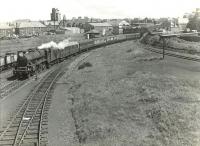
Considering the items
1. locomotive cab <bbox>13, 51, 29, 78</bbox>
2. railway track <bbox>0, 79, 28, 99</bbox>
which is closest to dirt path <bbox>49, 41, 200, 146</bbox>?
railway track <bbox>0, 79, 28, 99</bbox>

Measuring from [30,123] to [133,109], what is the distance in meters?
7.03

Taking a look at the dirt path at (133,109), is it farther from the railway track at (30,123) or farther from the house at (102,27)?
the house at (102,27)

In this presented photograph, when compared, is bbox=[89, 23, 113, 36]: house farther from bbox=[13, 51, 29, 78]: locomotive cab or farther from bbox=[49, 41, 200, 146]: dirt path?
bbox=[49, 41, 200, 146]: dirt path

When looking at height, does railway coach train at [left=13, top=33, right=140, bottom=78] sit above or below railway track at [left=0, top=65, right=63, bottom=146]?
above

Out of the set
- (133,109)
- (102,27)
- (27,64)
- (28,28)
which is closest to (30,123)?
(133,109)

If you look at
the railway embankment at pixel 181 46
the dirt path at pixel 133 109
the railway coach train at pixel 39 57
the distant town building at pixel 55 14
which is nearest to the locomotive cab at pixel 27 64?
the railway coach train at pixel 39 57

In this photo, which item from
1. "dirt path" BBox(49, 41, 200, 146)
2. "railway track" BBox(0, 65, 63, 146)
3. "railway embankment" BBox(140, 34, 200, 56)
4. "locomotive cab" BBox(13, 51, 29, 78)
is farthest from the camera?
"railway embankment" BBox(140, 34, 200, 56)

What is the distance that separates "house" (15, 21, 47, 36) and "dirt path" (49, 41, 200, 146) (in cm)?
10311

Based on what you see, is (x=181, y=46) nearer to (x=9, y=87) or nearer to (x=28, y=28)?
(x=9, y=87)

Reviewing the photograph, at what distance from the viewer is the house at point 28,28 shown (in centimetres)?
13555

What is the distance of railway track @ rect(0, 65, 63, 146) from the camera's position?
59.1 ft

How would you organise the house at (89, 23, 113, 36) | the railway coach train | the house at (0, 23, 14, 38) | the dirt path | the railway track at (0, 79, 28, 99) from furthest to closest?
the house at (89, 23, 113, 36) → the house at (0, 23, 14, 38) → the railway coach train → the railway track at (0, 79, 28, 99) → the dirt path

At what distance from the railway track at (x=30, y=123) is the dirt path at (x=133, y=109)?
0.64m

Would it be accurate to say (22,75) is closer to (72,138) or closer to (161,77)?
(161,77)
